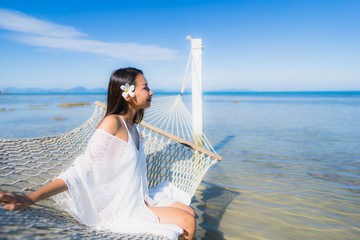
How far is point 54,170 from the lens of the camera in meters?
1.84

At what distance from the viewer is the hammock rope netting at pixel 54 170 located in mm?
913

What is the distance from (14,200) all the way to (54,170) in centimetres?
92

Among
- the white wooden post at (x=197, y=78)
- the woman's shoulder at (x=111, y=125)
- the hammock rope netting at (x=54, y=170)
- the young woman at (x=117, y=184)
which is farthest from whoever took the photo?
the white wooden post at (x=197, y=78)

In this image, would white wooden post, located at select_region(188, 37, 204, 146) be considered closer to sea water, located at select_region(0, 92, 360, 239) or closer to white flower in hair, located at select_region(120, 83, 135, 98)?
sea water, located at select_region(0, 92, 360, 239)

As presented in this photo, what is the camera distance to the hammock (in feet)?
3.02

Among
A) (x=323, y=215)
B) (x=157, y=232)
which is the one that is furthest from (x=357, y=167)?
(x=157, y=232)

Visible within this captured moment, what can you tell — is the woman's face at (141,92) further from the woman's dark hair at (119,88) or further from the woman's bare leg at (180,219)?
the woman's bare leg at (180,219)

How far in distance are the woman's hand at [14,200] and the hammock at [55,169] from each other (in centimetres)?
3

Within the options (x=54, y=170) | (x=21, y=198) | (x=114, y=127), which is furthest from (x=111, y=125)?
(x=54, y=170)

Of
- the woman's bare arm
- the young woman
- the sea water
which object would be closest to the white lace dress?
the young woman

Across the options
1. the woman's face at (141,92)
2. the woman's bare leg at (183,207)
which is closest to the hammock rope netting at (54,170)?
the woman's bare leg at (183,207)

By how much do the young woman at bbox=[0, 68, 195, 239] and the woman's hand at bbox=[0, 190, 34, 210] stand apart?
184 mm

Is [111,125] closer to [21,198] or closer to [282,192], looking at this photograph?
[21,198]

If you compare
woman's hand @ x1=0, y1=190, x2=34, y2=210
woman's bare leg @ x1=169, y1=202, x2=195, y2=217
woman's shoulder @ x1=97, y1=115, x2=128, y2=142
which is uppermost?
woman's shoulder @ x1=97, y1=115, x2=128, y2=142
